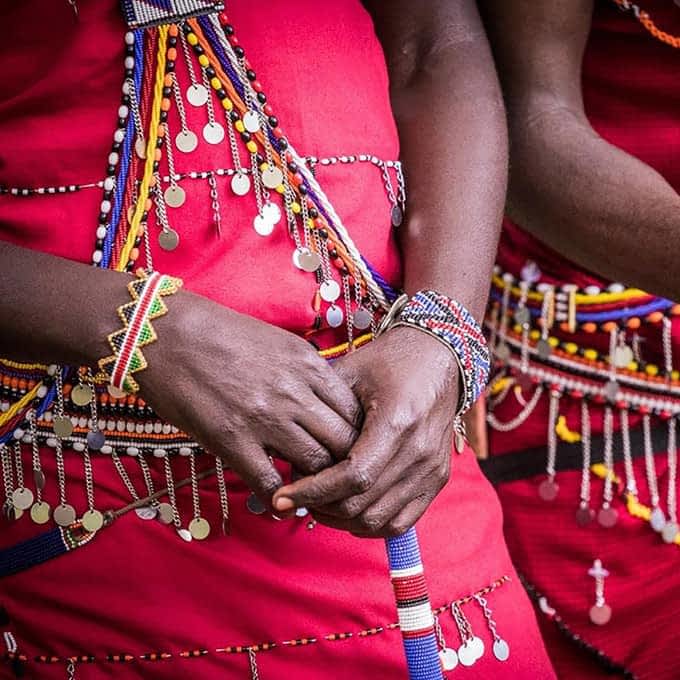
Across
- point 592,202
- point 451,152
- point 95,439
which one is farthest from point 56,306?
point 592,202

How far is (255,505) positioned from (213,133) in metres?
0.43

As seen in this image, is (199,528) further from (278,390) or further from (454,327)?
(454,327)

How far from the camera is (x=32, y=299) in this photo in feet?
3.92

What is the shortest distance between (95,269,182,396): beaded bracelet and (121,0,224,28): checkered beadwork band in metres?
0.33

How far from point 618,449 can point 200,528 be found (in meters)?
0.83

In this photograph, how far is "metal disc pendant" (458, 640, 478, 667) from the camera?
1.37 m

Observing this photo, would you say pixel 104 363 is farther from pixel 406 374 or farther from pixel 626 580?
pixel 626 580

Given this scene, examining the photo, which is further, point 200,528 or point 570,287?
point 570,287

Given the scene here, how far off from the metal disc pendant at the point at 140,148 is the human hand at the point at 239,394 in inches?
8.2

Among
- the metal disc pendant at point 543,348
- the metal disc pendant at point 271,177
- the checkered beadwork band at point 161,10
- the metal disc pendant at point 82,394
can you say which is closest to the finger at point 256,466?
the metal disc pendant at point 82,394

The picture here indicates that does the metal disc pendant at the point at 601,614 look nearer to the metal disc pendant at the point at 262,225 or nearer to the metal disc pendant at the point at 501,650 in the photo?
Result: the metal disc pendant at the point at 501,650

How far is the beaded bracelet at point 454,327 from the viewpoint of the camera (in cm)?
130

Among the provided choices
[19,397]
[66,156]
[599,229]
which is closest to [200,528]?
[19,397]

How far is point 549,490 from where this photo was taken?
193 cm
